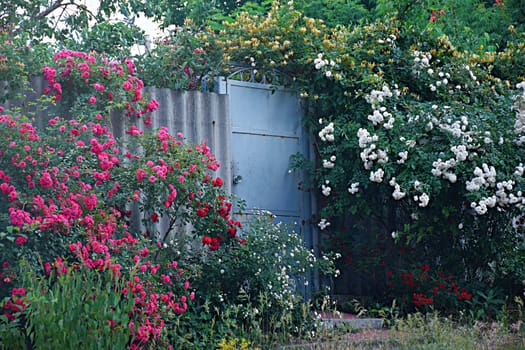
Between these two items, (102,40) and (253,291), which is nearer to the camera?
(253,291)

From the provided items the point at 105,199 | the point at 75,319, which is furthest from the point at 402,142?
the point at 75,319

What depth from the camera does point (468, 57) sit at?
7918 mm

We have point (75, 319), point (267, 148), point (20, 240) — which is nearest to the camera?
point (75, 319)

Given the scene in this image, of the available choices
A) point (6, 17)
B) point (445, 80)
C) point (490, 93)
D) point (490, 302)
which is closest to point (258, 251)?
point (490, 302)

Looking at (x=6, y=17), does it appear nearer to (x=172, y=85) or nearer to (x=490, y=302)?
(x=172, y=85)

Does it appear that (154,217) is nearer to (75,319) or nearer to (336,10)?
(75,319)

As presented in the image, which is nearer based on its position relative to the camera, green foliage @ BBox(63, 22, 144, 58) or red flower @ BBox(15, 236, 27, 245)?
red flower @ BBox(15, 236, 27, 245)

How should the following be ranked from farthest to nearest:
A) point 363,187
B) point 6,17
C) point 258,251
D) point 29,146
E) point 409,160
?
point 6,17
point 363,187
point 409,160
point 258,251
point 29,146

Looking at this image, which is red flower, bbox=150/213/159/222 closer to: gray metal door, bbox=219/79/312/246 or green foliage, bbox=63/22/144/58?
gray metal door, bbox=219/79/312/246

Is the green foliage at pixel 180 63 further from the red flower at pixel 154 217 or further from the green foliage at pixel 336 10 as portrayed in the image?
the green foliage at pixel 336 10

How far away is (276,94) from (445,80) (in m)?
1.66

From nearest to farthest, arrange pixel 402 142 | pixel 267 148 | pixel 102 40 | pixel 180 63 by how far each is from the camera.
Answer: pixel 402 142 < pixel 180 63 < pixel 267 148 < pixel 102 40

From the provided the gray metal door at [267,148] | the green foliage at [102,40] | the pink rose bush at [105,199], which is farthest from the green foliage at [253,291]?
the green foliage at [102,40]

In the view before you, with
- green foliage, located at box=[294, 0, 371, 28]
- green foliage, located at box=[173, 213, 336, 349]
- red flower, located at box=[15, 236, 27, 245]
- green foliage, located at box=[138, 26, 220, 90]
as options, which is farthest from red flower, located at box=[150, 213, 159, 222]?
green foliage, located at box=[294, 0, 371, 28]
